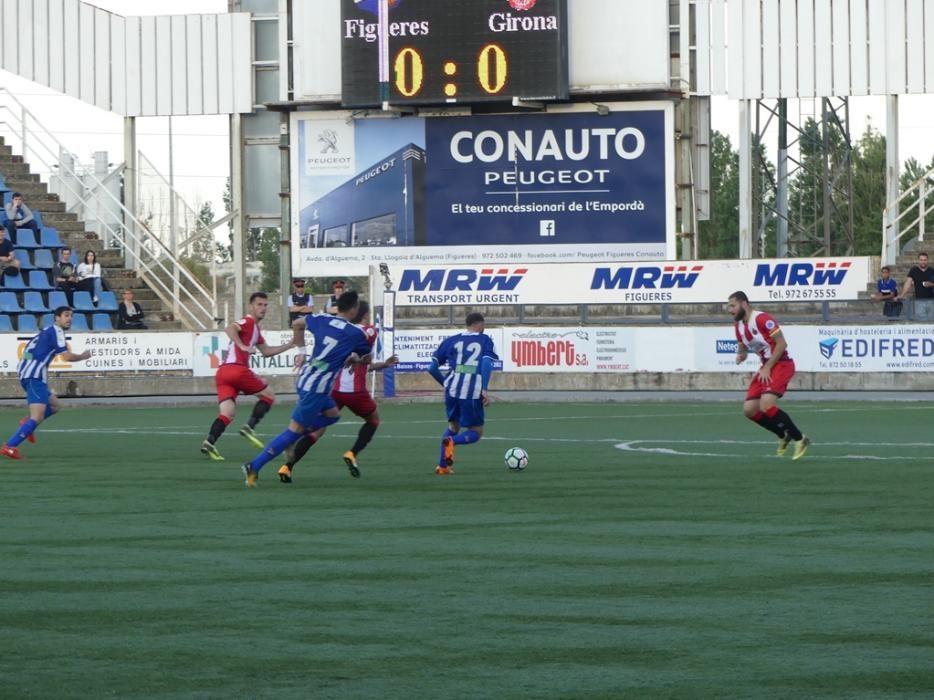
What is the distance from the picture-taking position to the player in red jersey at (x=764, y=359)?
20219mm

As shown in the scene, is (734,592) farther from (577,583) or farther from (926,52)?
(926,52)

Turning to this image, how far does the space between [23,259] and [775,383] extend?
77.6ft

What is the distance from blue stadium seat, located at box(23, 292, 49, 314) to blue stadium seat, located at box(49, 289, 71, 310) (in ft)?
1.21

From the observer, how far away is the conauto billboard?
39.8 metres

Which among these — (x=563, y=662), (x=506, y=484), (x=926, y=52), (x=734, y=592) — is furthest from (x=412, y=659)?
(x=926, y=52)

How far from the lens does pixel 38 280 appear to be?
129ft

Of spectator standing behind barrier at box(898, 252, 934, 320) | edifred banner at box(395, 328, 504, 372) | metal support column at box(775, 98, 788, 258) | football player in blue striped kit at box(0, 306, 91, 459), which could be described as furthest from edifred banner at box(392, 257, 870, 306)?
football player in blue striped kit at box(0, 306, 91, 459)

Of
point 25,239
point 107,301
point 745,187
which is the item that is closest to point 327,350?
point 107,301

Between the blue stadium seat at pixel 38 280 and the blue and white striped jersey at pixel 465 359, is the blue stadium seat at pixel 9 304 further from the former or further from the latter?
the blue and white striped jersey at pixel 465 359

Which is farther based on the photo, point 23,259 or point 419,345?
point 23,259

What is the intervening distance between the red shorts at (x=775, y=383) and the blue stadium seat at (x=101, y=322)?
21331mm

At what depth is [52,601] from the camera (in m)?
9.35

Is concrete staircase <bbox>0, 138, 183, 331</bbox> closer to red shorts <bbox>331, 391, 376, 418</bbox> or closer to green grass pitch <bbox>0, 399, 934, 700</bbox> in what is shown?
green grass pitch <bbox>0, 399, 934, 700</bbox>

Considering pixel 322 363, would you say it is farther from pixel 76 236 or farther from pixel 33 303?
pixel 76 236
